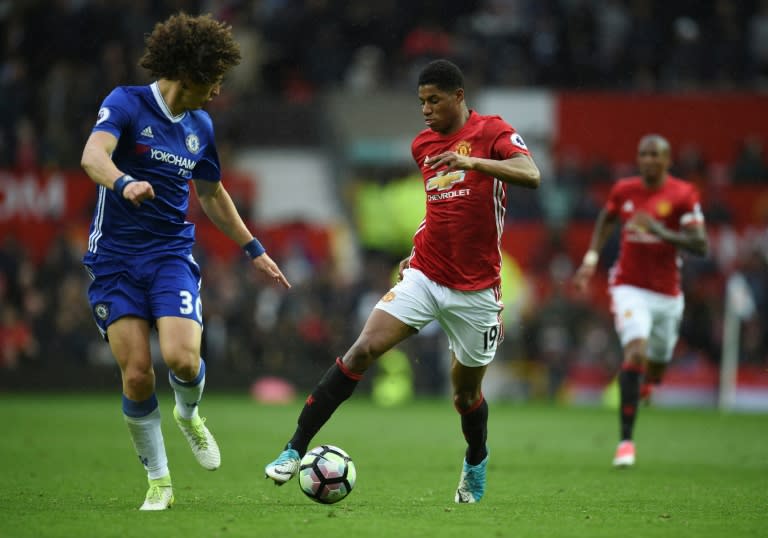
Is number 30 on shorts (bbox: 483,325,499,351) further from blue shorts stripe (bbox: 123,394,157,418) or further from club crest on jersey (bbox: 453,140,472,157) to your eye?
blue shorts stripe (bbox: 123,394,157,418)

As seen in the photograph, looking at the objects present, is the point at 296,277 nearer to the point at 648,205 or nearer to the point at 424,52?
the point at 424,52

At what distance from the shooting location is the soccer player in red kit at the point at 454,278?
8.16m

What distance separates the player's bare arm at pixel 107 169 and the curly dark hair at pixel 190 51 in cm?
64

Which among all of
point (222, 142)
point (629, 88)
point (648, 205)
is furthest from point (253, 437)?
point (629, 88)

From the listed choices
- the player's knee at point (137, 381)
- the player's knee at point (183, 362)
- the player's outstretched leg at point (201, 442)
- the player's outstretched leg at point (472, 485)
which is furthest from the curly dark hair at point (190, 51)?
the player's outstretched leg at point (472, 485)

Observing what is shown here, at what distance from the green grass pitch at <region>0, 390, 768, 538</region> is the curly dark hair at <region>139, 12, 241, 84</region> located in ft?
8.93

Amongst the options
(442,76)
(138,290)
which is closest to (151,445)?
(138,290)

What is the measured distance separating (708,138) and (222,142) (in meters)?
10.1

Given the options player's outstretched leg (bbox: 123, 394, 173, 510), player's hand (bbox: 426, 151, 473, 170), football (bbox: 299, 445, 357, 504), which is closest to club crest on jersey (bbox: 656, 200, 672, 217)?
player's hand (bbox: 426, 151, 473, 170)

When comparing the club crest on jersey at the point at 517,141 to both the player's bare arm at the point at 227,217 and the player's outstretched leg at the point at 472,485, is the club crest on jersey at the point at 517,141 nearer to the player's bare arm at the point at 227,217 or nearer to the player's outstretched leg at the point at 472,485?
the player's bare arm at the point at 227,217

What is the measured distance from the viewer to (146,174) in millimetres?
7691

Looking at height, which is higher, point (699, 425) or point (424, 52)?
point (424, 52)

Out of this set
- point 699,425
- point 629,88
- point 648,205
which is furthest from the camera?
point 629,88

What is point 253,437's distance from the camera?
14.3m
